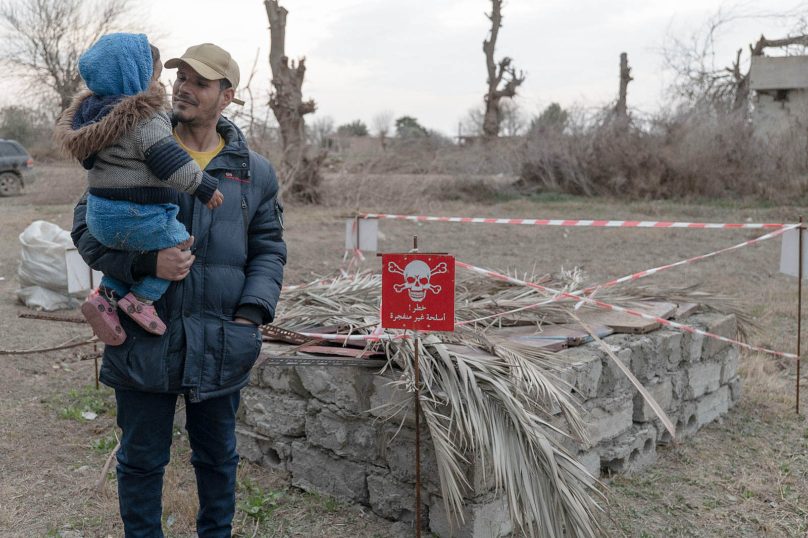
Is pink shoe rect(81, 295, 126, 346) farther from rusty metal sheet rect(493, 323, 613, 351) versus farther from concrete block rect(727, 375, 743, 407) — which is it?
concrete block rect(727, 375, 743, 407)

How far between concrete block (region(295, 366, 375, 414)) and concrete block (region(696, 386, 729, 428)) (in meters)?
2.40

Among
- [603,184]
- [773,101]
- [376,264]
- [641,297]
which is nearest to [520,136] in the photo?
[603,184]

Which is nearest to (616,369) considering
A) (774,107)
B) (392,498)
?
(392,498)

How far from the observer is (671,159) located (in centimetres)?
1703

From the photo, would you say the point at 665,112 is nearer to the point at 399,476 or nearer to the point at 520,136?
the point at 520,136

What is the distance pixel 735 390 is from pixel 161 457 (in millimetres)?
4039

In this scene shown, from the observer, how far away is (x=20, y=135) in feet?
86.0

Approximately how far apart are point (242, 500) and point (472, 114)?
119ft

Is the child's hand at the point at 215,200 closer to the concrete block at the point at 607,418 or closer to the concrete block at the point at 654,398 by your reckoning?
the concrete block at the point at 607,418

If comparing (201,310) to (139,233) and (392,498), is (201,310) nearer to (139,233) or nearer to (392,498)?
(139,233)

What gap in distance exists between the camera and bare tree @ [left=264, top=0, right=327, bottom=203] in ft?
47.8

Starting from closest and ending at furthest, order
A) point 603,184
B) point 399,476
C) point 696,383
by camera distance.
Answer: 1. point 399,476
2. point 696,383
3. point 603,184

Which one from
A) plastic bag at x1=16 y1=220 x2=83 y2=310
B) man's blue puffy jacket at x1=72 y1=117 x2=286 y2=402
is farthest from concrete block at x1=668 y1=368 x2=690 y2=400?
plastic bag at x1=16 y1=220 x2=83 y2=310

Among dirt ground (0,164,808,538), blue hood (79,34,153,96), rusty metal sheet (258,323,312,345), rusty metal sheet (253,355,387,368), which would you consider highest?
blue hood (79,34,153,96)
